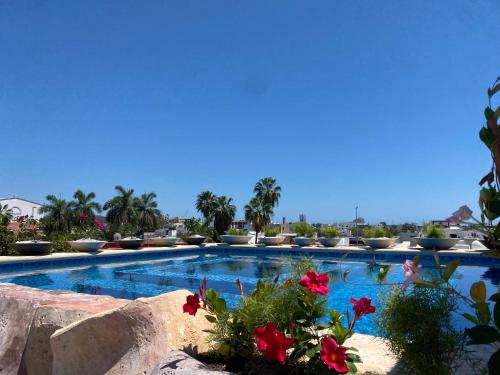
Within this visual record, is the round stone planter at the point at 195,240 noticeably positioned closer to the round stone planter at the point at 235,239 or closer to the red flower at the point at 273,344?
the round stone planter at the point at 235,239

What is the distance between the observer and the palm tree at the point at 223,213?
1407 inches

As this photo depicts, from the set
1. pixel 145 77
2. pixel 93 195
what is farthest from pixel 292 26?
pixel 93 195

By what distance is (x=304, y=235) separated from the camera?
1936cm

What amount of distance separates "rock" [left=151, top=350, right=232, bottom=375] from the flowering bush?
26cm

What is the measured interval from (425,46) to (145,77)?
12974mm

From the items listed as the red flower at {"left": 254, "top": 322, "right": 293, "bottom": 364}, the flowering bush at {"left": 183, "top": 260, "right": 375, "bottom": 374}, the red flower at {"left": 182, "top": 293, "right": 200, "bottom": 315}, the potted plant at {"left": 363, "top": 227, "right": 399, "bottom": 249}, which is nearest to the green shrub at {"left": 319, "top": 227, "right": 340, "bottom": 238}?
the potted plant at {"left": 363, "top": 227, "right": 399, "bottom": 249}

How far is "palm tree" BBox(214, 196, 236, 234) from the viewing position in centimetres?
3575

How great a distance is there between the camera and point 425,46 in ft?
38.2

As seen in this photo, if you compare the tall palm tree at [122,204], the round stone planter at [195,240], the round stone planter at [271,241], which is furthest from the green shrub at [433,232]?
the tall palm tree at [122,204]

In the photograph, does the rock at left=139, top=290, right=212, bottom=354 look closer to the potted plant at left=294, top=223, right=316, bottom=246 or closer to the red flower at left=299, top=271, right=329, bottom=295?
the red flower at left=299, top=271, right=329, bottom=295

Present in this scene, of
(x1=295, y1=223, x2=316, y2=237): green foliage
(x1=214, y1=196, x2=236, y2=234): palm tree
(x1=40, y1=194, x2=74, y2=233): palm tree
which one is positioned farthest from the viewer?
(x1=40, y1=194, x2=74, y2=233): palm tree

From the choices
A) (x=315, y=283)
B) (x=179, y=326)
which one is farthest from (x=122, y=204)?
(x=315, y=283)

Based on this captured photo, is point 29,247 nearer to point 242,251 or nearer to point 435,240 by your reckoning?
point 242,251

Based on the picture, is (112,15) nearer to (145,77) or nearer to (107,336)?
(145,77)
